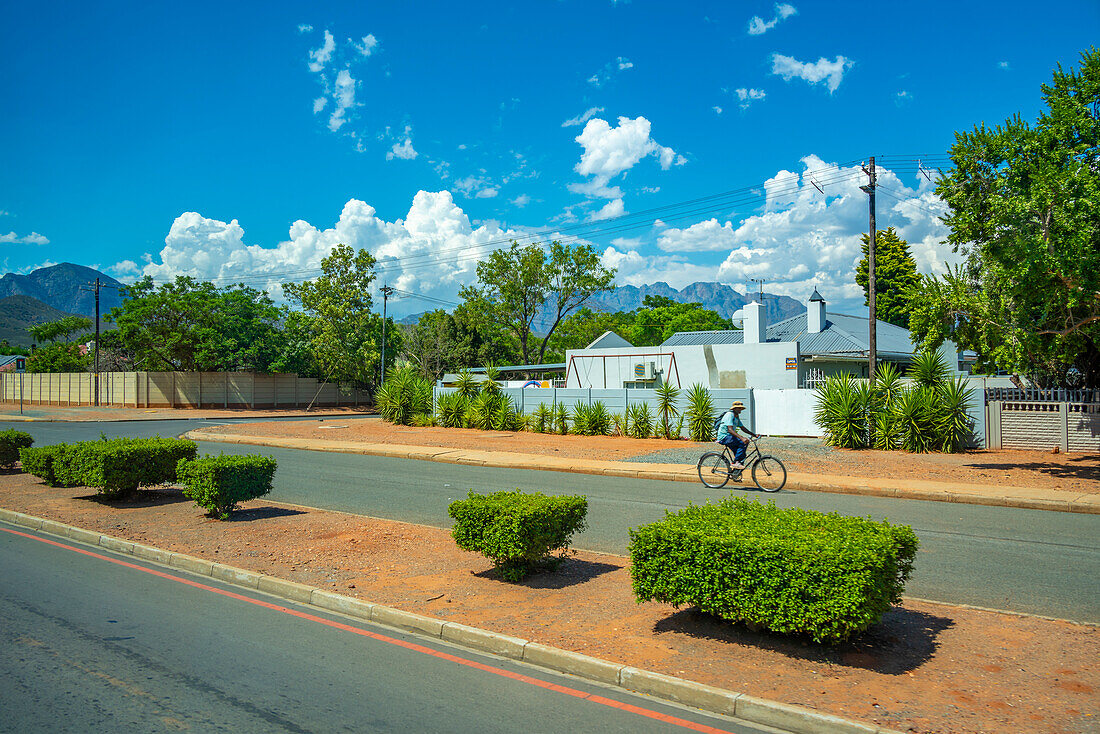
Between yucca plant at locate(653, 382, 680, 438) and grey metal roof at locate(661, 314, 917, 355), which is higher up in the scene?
grey metal roof at locate(661, 314, 917, 355)

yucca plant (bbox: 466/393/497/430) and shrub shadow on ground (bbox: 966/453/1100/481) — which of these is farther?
yucca plant (bbox: 466/393/497/430)

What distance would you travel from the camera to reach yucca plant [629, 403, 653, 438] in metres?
25.0

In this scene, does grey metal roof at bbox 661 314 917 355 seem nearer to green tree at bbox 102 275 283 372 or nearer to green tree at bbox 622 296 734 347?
green tree at bbox 102 275 283 372

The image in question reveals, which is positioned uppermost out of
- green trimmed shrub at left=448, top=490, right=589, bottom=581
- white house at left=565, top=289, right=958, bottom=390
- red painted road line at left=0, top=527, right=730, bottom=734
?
white house at left=565, top=289, right=958, bottom=390

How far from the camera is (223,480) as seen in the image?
996 centimetres

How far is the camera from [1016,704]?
4.16 meters

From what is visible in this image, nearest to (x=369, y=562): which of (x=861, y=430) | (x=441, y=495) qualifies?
(x=441, y=495)

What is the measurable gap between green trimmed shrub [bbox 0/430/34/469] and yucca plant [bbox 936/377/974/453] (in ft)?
71.8

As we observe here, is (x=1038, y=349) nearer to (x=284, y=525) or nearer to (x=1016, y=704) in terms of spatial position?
(x=1016, y=704)

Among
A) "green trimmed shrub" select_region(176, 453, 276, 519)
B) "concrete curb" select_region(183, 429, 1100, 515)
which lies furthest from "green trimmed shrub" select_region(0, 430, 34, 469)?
"concrete curb" select_region(183, 429, 1100, 515)

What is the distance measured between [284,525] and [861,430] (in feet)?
53.4

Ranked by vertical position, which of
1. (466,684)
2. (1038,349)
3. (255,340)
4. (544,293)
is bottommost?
(466,684)

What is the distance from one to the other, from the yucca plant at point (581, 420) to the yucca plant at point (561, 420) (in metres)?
0.43

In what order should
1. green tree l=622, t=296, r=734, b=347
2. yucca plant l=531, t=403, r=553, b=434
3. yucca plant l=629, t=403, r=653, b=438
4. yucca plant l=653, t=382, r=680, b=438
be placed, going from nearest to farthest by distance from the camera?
1. yucca plant l=653, t=382, r=680, b=438
2. yucca plant l=629, t=403, r=653, b=438
3. yucca plant l=531, t=403, r=553, b=434
4. green tree l=622, t=296, r=734, b=347
